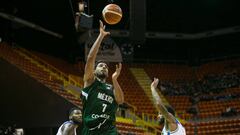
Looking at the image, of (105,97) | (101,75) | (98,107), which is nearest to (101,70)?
(101,75)

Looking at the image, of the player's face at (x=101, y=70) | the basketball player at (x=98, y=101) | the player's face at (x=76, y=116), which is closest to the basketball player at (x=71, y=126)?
the player's face at (x=76, y=116)

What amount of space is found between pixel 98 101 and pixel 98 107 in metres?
0.07

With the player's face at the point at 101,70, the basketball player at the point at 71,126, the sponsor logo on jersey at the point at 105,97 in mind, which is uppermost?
the player's face at the point at 101,70

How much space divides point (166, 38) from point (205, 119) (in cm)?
615

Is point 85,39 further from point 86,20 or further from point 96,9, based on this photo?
point 86,20

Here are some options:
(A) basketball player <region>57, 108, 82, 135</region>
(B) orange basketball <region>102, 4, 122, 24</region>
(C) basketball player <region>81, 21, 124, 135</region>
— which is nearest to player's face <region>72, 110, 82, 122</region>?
(A) basketball player <region>57, 108, 82, 135</region>

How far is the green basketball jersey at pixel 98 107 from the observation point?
4438mm

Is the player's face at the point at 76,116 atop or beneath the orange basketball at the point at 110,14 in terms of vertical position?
beneath

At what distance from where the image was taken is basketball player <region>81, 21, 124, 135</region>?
14.6ft

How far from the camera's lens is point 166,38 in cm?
2239

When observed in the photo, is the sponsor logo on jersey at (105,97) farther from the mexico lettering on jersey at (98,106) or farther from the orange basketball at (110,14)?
the orange basketball at (110,14)

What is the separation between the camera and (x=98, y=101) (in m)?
4.49

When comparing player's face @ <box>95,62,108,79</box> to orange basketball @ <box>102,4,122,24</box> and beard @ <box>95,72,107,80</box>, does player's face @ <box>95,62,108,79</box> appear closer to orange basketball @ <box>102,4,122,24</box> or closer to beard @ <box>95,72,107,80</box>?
beard @ <box>95,72,107,80</box>

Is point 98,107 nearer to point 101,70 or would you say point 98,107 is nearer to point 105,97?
point 105,97
